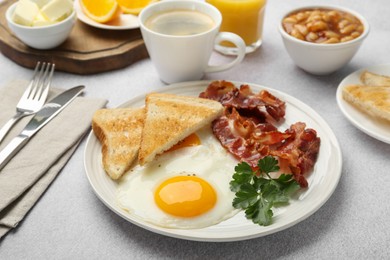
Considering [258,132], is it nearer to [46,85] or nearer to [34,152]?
[34,152]

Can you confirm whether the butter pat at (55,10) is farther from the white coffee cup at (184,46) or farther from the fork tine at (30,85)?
the white coffee cup at (184,46)

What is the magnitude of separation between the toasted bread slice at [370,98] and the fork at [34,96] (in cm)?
145

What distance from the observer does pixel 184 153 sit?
203 centimetres

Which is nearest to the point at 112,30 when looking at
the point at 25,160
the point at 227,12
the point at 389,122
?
the point at 227,12

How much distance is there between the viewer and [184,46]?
2404 millimetres

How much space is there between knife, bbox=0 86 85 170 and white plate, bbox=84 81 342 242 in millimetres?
310

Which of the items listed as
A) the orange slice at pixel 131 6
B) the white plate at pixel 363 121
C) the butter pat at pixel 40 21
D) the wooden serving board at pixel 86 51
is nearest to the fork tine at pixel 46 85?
the wooden serving board at pixel 86 51

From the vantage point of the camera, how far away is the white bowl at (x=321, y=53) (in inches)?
95.7

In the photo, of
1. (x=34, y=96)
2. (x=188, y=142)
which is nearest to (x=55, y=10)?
(x=34, y=96)

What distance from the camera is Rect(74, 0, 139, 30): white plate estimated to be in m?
2.86

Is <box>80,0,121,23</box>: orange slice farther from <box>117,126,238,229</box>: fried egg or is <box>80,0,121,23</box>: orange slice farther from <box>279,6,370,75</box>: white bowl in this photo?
<box>117,126,238,229</box>: fried egg

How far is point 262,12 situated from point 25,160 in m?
1.52

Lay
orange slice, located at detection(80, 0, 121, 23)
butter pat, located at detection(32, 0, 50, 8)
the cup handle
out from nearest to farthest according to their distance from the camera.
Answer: the cup handle < butter pat, located at detection(32, 0, 50, 8) < orange slice, located at detection(80, 0, 121, 23)

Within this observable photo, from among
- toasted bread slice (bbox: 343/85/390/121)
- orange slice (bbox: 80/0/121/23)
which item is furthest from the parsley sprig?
orange slice (bbox: 80/0/121/23)
